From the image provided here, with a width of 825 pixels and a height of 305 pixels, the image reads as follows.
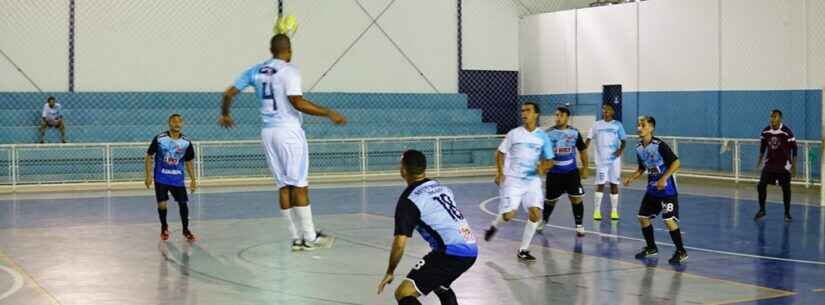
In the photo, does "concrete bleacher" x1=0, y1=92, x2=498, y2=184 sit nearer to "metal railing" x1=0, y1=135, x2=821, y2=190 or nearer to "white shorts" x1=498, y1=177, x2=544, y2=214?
"metal railing" x1=0, y1=135, x2=821, y2=190

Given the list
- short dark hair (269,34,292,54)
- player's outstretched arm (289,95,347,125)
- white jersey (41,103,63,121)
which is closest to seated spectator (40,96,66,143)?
white jersey (41,103,63,121)

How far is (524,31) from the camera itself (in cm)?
3650

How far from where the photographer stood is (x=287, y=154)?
1152 centimetres

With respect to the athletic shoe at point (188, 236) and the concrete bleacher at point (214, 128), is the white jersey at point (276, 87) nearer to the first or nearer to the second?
the athletic shoe at point (188, 236)

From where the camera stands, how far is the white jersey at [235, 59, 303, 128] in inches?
439

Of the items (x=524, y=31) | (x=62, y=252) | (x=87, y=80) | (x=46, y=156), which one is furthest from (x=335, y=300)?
(x=524, y=31)

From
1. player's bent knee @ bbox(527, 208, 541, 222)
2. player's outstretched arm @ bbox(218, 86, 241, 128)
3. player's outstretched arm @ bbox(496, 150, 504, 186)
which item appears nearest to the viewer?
player's outstretched arm @ bbox(218, 86, 241, 128)

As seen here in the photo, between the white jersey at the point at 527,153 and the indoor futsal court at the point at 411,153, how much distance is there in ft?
0.10

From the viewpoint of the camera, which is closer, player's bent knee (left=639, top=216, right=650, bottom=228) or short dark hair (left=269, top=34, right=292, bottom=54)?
short dark hair (left=269, top=34, right=292, bottom=54)

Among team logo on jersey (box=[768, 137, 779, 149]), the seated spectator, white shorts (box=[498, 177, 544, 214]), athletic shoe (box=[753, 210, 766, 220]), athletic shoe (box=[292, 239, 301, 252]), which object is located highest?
the seated spectator

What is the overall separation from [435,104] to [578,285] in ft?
78.9

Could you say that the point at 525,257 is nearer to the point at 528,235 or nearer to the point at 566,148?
the point at 528,235

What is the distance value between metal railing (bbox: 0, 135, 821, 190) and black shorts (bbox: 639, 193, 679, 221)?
1284 centimetres

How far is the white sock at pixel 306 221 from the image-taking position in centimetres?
1182
